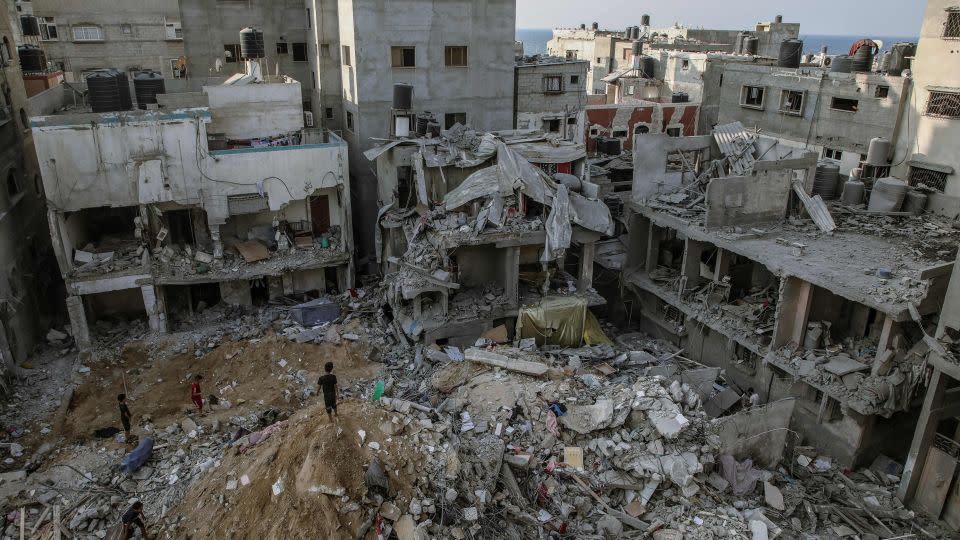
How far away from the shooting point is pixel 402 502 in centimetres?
1320

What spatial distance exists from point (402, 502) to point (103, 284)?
1448cm

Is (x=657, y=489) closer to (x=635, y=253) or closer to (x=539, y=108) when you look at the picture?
(x=635, y=253)

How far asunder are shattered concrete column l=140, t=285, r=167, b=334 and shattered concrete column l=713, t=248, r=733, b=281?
1891 cm

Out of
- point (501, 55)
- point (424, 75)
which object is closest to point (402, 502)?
point (424, 75)

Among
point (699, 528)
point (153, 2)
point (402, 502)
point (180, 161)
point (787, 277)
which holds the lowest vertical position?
point (699, 528)

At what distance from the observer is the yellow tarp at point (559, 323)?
21875mm

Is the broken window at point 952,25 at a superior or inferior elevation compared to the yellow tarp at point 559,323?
superior

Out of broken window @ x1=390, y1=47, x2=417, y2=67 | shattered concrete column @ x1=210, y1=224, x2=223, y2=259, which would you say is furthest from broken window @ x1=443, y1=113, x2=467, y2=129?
shattered concrete column @ x1=210, y1=224, x2=223, y2=259

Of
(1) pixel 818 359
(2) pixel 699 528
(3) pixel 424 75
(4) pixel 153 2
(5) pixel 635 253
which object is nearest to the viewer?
(2) pixel 699 528

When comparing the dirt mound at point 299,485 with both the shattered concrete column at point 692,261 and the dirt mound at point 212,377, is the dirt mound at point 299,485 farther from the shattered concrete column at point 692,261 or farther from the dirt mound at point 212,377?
the shattered concrete column at point 692,261

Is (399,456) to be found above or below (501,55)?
below

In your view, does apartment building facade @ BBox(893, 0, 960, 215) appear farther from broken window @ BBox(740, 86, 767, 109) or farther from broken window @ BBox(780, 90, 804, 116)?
broken window @ BBox(740, 86, 767, 109)

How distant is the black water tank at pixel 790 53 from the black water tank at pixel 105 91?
3030 cm

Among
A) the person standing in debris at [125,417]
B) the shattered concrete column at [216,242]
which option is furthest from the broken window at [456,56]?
the person standing in debris at [125,417]
